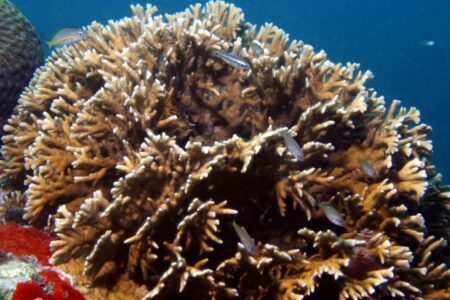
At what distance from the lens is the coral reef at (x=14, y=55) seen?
261 inches

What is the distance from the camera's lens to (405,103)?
213ft

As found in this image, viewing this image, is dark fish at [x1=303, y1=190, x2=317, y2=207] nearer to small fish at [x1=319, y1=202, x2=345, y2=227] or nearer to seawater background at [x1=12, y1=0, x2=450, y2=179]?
small fish at [x1=319, y1=202, x2=345, y2=227]

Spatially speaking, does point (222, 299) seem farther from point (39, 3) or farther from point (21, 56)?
point (39, 3)

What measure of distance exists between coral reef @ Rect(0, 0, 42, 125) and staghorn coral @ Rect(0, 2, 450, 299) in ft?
8.16

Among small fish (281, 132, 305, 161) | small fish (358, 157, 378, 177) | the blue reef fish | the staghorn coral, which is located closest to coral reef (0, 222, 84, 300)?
the staghorn coral

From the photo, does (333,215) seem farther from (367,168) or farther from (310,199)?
(367,168)

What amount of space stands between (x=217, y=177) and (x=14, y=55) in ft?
19.2

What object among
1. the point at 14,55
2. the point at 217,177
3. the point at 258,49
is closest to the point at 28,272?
the point at 217,177

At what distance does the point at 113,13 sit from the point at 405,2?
8241cm

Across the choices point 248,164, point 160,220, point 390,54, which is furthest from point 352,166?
point 390,54

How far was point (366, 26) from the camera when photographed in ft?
356

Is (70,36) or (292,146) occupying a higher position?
(70,36)

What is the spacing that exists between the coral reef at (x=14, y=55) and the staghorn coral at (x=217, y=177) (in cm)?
249

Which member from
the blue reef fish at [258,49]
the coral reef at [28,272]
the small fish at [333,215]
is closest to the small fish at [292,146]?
the small fish at [333,215]
